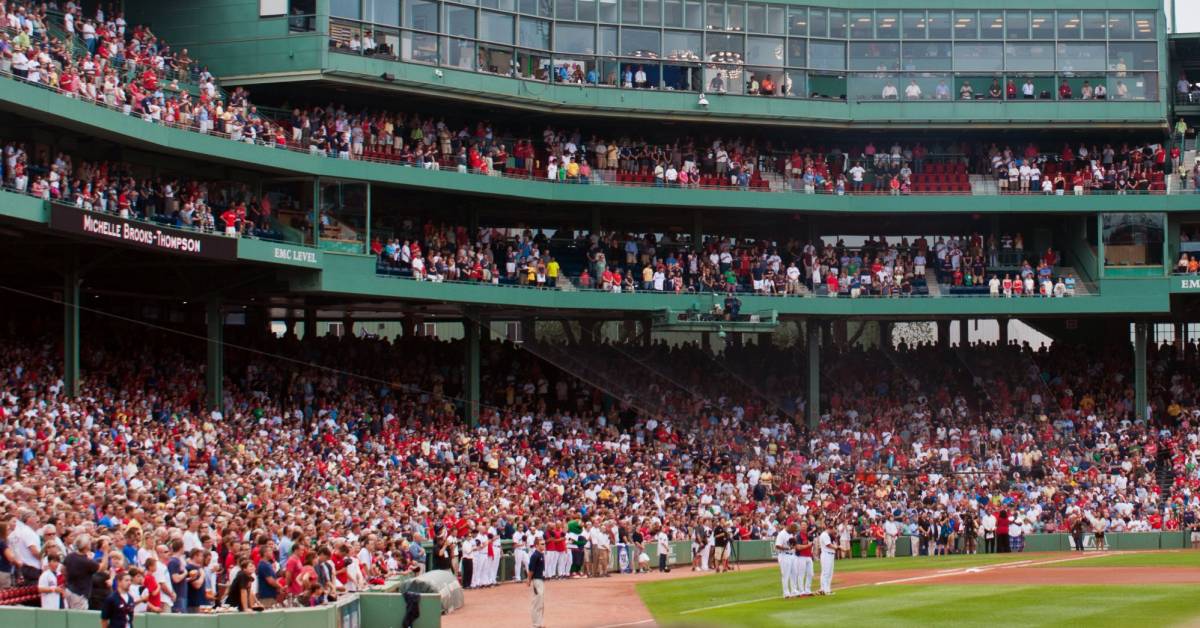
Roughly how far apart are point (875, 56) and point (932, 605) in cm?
2791

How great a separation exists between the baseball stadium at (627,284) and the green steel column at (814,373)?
12 cm

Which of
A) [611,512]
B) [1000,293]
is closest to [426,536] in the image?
[611,512]

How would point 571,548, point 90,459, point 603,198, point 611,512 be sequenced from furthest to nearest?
point 603,198 → point 611,512 → point 571,548 → point 90,459

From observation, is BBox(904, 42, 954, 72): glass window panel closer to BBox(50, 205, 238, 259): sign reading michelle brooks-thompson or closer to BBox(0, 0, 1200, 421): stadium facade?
BBox(0, 0, 1200, 421): stadium facade

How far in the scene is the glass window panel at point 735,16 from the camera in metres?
51.1

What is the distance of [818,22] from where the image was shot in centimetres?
5172

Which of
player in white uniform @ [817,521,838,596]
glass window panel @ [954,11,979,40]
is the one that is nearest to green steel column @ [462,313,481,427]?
glass window panel @ [954,11,979,40]

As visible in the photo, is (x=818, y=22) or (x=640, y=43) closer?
(x=640, y=43)

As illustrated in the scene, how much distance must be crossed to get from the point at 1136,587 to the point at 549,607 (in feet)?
34.7

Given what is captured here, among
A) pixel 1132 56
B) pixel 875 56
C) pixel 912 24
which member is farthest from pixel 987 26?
pixel 1132 56

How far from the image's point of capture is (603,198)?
49250 millimetres

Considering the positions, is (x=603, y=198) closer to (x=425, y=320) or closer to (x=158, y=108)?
(x=425, y=320)

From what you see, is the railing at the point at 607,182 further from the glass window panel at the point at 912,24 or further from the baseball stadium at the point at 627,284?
the glass window panel at the point at 912,24

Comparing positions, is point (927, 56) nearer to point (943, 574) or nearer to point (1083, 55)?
point (1083, 55)
